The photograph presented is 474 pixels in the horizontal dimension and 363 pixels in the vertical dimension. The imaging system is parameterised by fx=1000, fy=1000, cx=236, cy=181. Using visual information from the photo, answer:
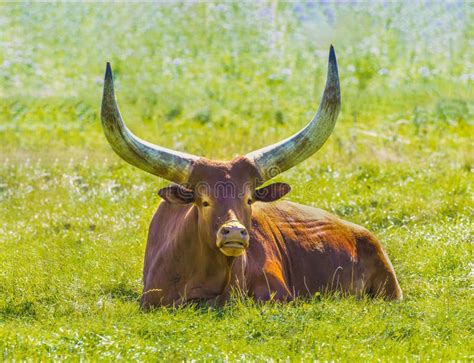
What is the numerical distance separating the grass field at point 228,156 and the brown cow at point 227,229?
0.37m

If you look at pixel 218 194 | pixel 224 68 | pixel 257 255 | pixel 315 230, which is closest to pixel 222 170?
pixel 218 194

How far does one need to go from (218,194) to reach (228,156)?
707 cm

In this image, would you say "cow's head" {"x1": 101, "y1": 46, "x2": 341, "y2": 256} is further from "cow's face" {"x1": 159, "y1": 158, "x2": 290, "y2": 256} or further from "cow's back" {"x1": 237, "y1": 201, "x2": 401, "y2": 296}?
"cow's back" {"x1": 237, "y1": 201, "x2": 401, "y2": 296}

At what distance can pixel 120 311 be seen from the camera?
29.0ft

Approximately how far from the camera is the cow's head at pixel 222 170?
8.46 meters

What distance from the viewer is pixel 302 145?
928cm

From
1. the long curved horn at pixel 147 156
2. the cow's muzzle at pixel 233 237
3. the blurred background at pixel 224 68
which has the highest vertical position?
the blurred background at pixel 224 68

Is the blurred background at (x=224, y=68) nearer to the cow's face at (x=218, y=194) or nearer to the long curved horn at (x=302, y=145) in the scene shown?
the long curved horn at (x=302, y=145)

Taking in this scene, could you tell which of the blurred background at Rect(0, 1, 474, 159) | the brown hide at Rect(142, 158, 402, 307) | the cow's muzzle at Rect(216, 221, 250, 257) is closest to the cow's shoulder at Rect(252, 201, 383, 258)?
the brown hide at Rect(142, 158, 402, 307)

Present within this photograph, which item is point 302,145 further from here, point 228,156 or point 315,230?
point 228,156

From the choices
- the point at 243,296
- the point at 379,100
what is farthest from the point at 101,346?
the point at 379,100

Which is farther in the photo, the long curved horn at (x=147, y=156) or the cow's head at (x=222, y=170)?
the long curved horn at (x=147, y=156)

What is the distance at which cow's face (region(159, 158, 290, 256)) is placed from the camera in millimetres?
8562

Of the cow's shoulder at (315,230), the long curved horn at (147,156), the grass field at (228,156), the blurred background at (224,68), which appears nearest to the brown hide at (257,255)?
the cow's shoulder at (315,230)
